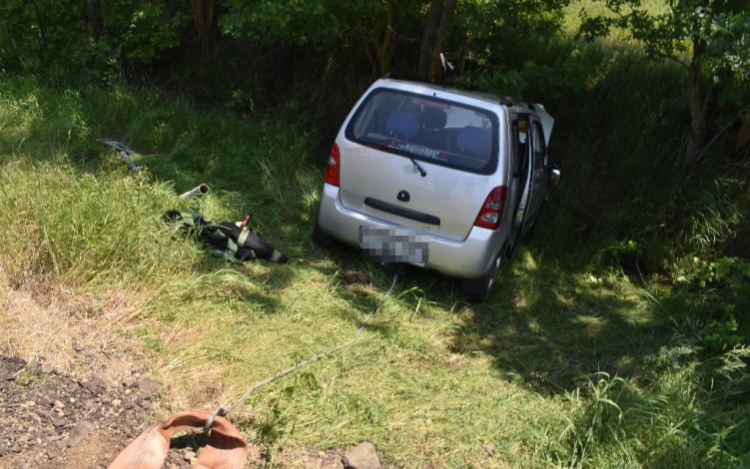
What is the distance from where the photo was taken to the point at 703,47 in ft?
24.8

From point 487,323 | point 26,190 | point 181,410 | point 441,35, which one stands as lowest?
point 487,323

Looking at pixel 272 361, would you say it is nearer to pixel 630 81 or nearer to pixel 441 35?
pixel 441 35

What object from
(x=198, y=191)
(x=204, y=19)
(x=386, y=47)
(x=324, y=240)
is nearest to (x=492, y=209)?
(x=324, y=240)

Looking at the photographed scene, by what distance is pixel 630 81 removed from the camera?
939cm

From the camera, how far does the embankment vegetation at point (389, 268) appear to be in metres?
4.37

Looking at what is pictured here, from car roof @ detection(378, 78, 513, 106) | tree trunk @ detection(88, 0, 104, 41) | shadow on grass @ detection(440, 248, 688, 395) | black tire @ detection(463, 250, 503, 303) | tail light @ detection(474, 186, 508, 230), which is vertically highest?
car roof @ detection(378, 78, 513, 106)

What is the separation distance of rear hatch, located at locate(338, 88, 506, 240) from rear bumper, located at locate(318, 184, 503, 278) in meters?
0.06

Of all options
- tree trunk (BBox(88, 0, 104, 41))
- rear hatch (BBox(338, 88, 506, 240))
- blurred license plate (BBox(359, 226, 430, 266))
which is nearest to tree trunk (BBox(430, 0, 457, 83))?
rear hatch (BBox(338, 88, 506, 240))

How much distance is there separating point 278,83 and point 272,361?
7022 millimetres

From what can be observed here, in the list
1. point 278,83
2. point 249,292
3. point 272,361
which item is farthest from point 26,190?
point 278,83

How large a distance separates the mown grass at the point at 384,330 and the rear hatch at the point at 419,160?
740 millimetres

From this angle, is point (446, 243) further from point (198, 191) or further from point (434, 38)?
point (434, 38)

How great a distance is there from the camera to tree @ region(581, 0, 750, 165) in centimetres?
634

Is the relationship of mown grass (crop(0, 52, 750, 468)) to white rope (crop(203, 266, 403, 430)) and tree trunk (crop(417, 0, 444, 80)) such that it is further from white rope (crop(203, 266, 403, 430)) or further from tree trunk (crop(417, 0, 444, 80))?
tree trunk (crop(417, 0, 444, 80))
